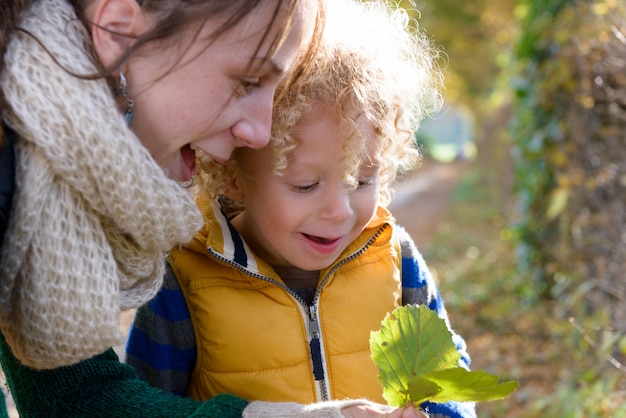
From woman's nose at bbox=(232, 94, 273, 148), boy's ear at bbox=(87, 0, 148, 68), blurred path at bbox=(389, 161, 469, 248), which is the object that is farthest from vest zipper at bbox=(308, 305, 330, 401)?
blurred path at bbox=(389, 161, 469, 248)

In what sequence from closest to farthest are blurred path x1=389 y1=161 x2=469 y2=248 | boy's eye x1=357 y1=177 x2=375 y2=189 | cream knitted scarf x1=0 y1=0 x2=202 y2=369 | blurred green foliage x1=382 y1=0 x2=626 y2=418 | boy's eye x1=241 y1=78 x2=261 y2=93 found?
1. cream knitted scarf x1=0 y1=0 x2=202 y2=369
2. boy's eye x1=241 y1=78 x2=261 y2=93
3. boy's eye x1=357 y1=177 x2=375 y2=189
4. blurred green foliage x1=382 y1=0 x2=626 y2=418
5. blurred path x1=389 y1=161 x2=469 y2=248

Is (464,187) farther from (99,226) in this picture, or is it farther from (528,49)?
(99,226)

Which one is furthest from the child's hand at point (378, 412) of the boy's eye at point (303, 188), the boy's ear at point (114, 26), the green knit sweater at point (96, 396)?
the boy's ear at point (114, 26)

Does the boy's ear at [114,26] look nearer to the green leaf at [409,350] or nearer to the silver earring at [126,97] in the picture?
the silver earring at [126,97]

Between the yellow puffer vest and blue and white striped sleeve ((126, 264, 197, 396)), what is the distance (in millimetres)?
27

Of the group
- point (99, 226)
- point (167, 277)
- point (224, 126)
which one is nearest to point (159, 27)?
point (224, 126)

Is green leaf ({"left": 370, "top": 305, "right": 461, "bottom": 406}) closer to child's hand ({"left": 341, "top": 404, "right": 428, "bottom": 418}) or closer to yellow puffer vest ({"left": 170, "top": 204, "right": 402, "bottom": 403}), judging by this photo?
child's hand ({"left": 341, "top": 404, "right": 428, "bottom": 418})

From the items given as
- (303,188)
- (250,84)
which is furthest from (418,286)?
(250,84)

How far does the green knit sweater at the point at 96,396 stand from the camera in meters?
1.67

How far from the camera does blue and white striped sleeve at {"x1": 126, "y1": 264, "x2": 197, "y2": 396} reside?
1.94 meters

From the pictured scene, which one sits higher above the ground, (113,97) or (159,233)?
(113,97)

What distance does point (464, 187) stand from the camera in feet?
56.4

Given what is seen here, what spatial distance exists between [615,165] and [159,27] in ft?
12.6

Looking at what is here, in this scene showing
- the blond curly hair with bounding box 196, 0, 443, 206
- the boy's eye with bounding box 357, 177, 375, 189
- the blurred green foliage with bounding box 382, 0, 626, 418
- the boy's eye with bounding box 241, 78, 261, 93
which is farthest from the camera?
the blurred green foliage with bounding box 382, 0, 626, 418
